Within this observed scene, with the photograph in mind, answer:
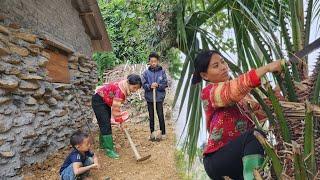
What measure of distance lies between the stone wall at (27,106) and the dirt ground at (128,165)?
0.13m

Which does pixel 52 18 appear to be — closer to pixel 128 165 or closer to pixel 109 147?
pixel 109 147

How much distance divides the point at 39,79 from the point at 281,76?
11.5ft

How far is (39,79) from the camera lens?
4633 millimetres

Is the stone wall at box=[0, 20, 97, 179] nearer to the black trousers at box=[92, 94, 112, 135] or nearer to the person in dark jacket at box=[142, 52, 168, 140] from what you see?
the black trousers at box=[92, 94, 112, 135]

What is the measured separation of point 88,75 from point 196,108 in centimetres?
534

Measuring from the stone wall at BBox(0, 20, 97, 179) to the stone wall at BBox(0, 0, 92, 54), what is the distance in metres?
0.18

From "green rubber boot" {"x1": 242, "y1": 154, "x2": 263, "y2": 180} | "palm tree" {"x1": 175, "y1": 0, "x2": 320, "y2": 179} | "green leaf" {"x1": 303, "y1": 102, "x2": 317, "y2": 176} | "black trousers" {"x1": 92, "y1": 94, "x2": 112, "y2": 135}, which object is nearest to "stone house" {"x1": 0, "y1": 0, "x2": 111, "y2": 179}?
"black trousers" {"x1": 92, "y1": 94, "x2": 112, "y2": 135}

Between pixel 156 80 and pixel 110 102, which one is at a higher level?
pixel 156 80

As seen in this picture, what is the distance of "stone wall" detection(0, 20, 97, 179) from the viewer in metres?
3.77

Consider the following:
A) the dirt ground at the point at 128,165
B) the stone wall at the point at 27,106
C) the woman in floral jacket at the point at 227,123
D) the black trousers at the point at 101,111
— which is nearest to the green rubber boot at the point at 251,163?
the woman in floral jacket at the point at 227,123

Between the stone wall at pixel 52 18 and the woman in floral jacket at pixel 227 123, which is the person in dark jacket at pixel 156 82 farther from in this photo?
the woman in floral jacket at pixel 227 123

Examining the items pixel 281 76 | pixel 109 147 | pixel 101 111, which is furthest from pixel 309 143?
pixel 109 147

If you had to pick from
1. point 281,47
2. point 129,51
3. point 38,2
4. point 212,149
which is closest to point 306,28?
point 281,47

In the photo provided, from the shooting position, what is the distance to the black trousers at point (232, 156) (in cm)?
177
